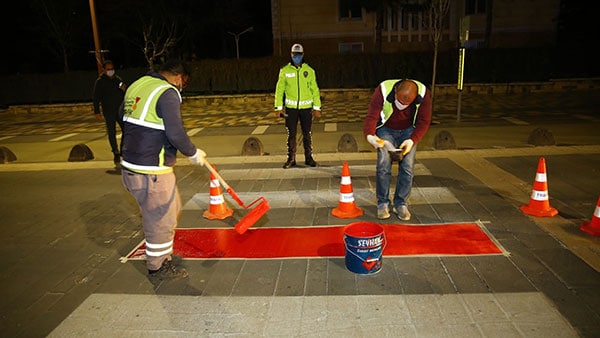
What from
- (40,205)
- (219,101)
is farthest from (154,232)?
(219,101)

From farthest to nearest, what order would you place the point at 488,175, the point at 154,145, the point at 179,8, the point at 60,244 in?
the point at 179,8, the point at 488,175, the point at 60,244, the point at 154,145

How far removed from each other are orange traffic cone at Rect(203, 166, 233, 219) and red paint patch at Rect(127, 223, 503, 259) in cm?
41

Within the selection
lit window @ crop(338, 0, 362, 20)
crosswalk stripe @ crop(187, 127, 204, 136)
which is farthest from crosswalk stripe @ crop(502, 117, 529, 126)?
lit window @ crop(338, 0, 362, 20)

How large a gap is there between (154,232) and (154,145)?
0.79 meters

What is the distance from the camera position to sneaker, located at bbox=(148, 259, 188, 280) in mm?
4117

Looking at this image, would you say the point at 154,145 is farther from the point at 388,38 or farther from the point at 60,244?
the point at 388,38

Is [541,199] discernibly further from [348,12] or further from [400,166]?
[348,12]

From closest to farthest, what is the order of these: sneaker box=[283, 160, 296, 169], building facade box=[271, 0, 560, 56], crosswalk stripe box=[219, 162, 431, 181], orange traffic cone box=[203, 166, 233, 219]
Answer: orange traffic cone box=[203, 166, 233, 219], crosswalk stripe box=[219, 162, 431, 181], sneaker box=[283, 160, 296, 169], building facade box=[271, 0, 560, 56]

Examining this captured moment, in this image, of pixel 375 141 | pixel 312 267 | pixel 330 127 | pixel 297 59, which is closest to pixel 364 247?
pixel 312 267

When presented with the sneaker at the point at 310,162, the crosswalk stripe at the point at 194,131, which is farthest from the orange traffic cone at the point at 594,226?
the crosswalk stripe at the point at 194,131

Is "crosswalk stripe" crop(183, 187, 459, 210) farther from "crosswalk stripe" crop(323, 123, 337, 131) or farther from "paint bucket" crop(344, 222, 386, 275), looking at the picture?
"crosswalk stripe" crop(323, 123, 337, 131)

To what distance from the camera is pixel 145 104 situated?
147 inches

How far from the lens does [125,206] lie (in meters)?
6.37

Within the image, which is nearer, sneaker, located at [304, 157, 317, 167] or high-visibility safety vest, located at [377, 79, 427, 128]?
high-visibility safety vest, located at [377, 79, 427, 128]
